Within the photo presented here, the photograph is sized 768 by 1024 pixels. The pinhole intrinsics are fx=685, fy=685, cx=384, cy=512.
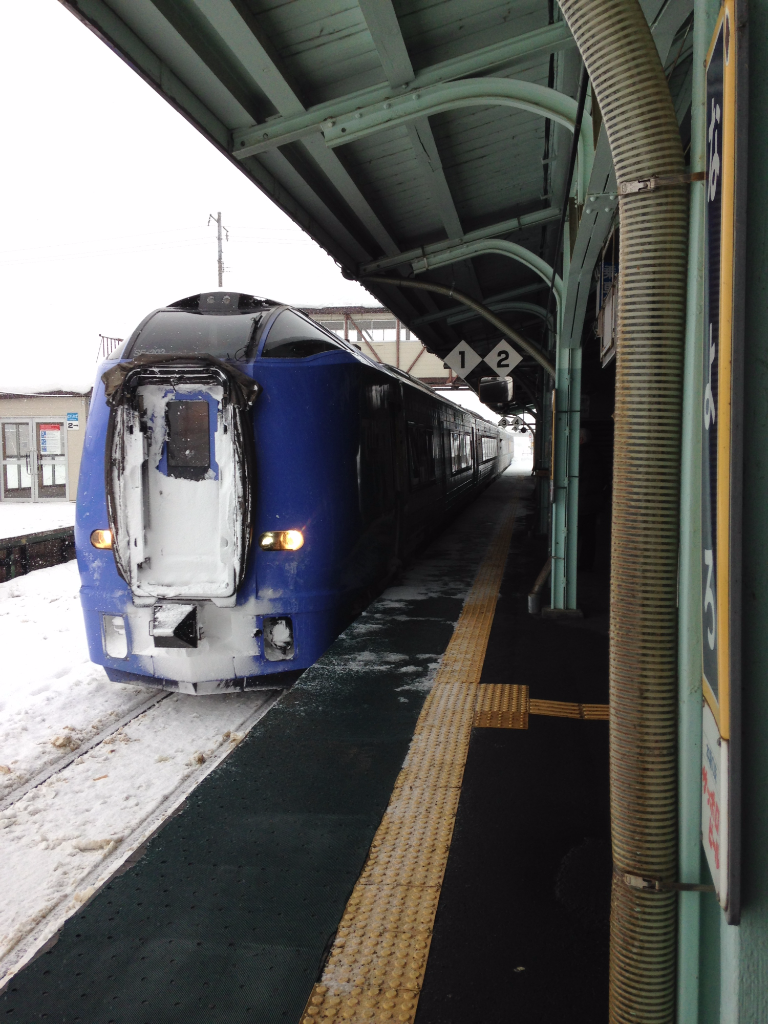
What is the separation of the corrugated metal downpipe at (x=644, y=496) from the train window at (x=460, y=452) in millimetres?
10031

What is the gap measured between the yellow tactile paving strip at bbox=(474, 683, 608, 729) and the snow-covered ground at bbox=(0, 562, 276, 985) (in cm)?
145

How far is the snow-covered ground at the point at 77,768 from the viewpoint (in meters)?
2.67

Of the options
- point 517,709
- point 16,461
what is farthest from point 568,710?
point 16,461

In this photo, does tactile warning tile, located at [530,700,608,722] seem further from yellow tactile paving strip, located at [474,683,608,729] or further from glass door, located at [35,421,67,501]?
glass door, located at [35,421,67,501]

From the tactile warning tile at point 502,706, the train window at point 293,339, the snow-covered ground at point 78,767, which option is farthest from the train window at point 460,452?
the tactile warning tile at point 502,706

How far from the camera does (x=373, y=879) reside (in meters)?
2.09

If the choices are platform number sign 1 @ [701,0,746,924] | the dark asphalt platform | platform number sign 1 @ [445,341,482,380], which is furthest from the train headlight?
platform number sign 1 @ [445,341,482,380]

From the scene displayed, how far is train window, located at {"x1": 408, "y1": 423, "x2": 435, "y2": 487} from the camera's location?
7.15 metres

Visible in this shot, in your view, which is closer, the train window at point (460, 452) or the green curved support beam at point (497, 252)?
the green curved support beam at point (497, 252)

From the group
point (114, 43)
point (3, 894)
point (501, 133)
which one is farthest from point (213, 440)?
point (501, 133)

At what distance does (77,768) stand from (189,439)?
1903 millimetres

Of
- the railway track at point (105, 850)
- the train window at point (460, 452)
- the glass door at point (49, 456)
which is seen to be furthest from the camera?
the glass door at point (49, 456)

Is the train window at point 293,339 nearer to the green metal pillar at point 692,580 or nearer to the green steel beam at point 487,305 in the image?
the green metal pillar at point 692,580

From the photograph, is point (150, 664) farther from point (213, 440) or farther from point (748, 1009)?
point (748, 1009)
